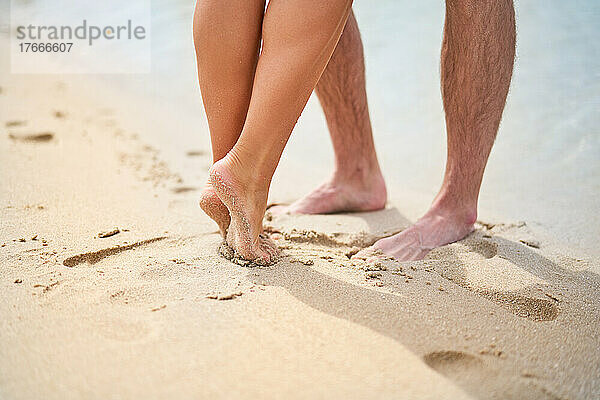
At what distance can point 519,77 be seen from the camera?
2.75 meters

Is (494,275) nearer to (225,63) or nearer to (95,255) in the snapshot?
(225,63)

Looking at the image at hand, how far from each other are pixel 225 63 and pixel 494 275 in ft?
2.45

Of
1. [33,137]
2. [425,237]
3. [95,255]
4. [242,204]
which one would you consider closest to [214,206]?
[242,204]

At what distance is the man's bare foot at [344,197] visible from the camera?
1.78m

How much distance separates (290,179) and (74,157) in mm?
779

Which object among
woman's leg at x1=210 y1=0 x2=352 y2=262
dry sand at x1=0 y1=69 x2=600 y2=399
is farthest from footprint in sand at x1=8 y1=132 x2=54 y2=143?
woman's leg at x1=210 y1=0 x2=352 y2=262

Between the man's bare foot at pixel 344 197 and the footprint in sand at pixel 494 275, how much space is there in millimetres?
388

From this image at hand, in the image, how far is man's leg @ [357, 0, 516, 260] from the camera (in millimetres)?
1456

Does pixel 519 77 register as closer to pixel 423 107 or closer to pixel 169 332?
pixel 423 107

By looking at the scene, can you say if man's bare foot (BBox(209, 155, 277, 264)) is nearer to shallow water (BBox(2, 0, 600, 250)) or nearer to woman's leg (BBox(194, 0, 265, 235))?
woman's leg (BBox(194, 0, 265, 235))

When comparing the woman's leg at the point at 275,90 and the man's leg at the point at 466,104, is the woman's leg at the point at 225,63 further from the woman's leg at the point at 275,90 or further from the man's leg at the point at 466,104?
the man's leg at the point at 466,104

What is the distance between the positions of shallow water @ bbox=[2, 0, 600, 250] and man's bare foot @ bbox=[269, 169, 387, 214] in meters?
0.15

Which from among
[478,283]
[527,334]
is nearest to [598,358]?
[527,334]

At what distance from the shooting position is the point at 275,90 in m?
1.16
